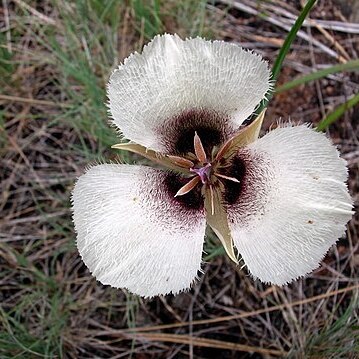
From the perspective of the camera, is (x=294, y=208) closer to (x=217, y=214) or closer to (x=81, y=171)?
(x=217, y=214)

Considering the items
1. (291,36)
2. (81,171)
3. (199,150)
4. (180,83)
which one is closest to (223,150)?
(199,150)

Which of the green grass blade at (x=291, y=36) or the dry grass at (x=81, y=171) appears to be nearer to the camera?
the green grass blade at (x=291, y=36)

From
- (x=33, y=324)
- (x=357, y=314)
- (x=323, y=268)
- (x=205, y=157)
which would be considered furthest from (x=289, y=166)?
(x=33, y=324)

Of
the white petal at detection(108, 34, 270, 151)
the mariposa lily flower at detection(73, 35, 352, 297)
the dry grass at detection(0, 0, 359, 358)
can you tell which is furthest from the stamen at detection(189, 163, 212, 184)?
the dry grass at detection(0, 0, 359, 358)

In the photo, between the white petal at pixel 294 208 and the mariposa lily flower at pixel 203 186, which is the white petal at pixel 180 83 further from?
the white petal at pixel 294 208

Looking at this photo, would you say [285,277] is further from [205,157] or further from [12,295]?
[12,295]

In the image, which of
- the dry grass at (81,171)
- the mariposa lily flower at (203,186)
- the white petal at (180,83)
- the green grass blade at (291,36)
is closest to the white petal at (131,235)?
the mariposa lily flower at (203,186)

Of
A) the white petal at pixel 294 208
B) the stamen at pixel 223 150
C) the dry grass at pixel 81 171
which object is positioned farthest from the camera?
the dry grass at pixel 81 171
